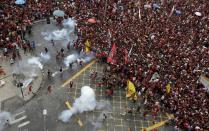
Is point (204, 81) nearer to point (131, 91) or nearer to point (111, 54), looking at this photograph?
point (131, 91)

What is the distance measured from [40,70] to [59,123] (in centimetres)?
739

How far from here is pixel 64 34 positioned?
39.9m

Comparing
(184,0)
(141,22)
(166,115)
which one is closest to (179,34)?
(141,22)

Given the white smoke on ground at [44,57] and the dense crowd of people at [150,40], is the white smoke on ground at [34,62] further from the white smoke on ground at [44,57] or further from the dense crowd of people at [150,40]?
the dense crowd of people at [150,40]

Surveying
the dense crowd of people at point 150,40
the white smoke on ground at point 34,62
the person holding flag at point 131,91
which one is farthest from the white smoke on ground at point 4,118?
the person holding flag at point 131,91

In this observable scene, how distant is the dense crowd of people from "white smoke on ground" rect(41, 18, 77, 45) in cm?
109

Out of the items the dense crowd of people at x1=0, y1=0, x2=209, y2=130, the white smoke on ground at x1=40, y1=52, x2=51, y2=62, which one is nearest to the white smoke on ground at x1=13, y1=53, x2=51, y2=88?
the white smoke on ground at x1=40, y1=52, x2=51, y2=62

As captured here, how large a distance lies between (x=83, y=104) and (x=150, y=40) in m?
13.4

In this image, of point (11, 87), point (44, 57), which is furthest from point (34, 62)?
point (11, 87)

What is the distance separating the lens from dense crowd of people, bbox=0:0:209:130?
33125mm

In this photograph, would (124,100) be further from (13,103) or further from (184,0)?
(184,0)

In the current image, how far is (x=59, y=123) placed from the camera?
99.2ft

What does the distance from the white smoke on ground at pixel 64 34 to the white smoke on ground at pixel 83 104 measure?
8.62 m

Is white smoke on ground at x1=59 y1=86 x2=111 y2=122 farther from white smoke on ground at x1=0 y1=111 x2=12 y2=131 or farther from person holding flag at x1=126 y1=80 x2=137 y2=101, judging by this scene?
white smoke on ground at x1=0 y1=111 x2=12 y2=131
